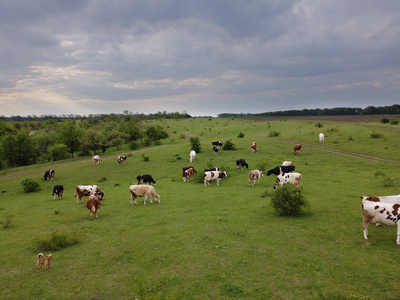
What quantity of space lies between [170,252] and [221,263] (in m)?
2.25

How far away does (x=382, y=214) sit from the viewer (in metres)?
8.95

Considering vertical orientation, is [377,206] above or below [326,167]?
above

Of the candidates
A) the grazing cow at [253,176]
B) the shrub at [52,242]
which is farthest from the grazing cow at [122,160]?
the shrub at [52,242]

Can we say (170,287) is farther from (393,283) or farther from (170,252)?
(393,283)

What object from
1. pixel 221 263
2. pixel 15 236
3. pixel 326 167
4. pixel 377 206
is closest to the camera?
pixel 221 263

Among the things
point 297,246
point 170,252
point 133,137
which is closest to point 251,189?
point 297,246

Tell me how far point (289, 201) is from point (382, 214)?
13.6 feet

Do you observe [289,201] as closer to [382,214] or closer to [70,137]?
[382,214]

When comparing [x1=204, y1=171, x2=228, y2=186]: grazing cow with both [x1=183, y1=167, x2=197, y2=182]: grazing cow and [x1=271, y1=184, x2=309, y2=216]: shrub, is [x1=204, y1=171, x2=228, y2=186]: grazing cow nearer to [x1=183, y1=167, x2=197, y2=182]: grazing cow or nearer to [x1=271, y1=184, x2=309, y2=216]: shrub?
[x1=183, y1=167, x2=197, y2=182]: grazing cow

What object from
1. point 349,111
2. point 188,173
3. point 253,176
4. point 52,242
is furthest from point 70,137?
point 349,111

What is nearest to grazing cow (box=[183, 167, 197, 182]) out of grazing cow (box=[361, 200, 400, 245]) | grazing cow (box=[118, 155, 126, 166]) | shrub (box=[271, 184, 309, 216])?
shrub (box=[271, 184, 309, 216])

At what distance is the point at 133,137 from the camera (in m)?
58.6

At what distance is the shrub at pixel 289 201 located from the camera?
1215 centimetres

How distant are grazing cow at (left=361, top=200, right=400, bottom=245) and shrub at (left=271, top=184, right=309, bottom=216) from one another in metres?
3.10
